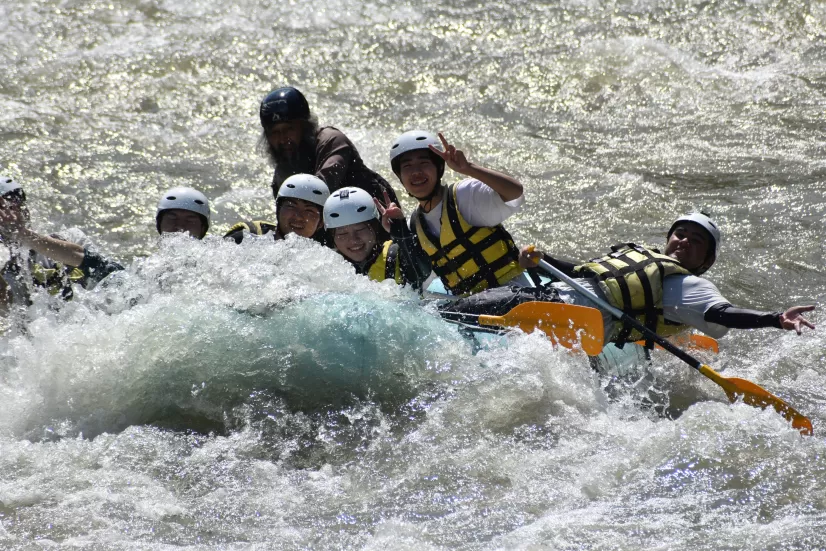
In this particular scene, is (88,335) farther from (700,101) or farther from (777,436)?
(700,101)

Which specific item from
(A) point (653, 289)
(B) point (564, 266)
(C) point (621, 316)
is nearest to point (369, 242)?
(B) point (564, 266)

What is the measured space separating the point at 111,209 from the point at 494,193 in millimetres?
4683

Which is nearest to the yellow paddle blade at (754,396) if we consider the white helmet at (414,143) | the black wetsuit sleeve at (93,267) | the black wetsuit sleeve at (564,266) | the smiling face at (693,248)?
the smiling face at (693,248)

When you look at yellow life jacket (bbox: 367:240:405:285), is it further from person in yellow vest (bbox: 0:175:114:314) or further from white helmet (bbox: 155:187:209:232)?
person in yellow vest (bbox: 0:175:114:314)

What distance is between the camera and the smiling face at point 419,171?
4.80 meters

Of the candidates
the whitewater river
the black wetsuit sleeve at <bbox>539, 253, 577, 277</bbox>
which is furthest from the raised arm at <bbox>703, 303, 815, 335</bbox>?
the black wetsuit sleeve at <bbox>539, 253, 577, 277</bbox>

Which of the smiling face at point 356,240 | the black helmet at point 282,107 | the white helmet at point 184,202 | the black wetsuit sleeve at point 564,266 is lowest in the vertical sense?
the black wetsuit sleeve at point 564,266

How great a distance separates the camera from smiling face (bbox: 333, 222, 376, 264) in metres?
5.16

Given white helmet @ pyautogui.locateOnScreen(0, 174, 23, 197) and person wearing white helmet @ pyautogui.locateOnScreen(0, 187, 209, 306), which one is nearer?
person wearing white helmet @ pyautogui.locateOnScreen(0, 187, 209, 306)

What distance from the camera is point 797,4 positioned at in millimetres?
11484

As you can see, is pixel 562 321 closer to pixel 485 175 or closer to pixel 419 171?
pixel 485 175

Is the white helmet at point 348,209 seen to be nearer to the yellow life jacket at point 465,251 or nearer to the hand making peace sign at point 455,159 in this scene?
the yellow life jacket at point 465,251

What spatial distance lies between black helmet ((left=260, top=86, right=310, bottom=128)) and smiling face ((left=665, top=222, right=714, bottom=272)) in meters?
2.54

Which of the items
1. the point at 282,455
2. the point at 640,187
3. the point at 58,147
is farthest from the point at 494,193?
the point at 58,147
